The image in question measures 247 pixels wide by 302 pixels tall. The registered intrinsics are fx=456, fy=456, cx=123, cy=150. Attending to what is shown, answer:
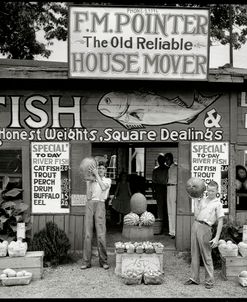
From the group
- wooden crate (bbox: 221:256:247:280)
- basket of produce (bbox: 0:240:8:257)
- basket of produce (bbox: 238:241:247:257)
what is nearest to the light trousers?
wooden crate (bbox: 221:256:247:280)

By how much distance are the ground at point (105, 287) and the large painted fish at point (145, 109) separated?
2833 mm

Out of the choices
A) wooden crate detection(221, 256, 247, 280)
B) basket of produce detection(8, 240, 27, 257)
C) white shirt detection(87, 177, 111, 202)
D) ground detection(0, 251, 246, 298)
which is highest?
white shirt detection(87, 177, 111, 202)

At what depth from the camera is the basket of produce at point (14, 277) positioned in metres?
6.94

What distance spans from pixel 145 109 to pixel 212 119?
1335 mm

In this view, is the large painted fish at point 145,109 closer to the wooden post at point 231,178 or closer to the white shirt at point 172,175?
the wooden post at point 231,178

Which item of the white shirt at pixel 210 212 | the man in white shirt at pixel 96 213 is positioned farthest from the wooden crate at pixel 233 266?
the man in white shirt at pixel 96 213

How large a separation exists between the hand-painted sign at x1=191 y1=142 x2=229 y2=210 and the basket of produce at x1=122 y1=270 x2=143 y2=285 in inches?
103

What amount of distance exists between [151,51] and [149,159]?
33.4ft

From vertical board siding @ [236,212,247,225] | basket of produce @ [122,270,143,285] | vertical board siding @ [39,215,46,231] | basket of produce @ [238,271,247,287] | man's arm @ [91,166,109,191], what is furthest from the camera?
vertical board siding @ [236,212,247,225]

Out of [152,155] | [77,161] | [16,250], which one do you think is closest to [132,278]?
[16,250]

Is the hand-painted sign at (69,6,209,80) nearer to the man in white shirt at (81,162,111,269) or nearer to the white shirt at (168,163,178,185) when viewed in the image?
the man in white shirt at (81,162,111,269)

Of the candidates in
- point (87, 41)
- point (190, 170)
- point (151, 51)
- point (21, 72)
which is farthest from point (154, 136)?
point (21, 72)

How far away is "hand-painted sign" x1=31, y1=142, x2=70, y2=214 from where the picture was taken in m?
8.78

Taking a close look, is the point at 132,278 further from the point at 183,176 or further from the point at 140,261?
the point at 183,176
